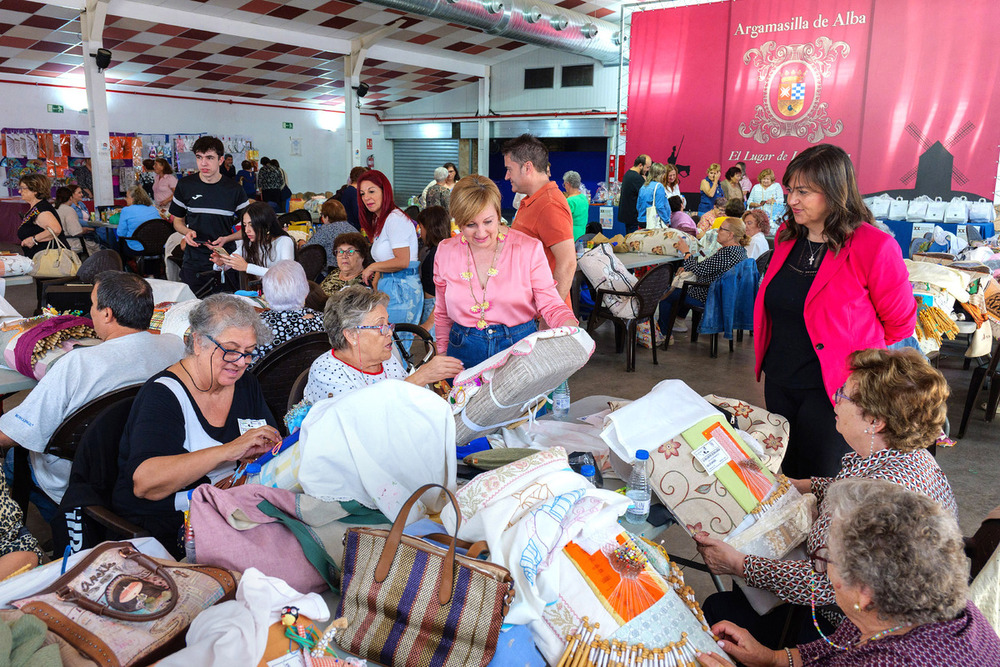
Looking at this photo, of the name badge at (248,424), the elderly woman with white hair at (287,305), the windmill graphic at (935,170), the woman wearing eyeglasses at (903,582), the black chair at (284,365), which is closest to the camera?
the woman wearing eyeglasses at (903,582)

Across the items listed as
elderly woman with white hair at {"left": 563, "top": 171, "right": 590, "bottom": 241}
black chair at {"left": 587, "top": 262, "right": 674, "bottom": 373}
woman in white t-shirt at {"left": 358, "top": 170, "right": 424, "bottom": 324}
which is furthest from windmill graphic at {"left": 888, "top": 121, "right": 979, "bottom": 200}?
woman in white t-shirt at {"left": 358, "top": 170, "right": 424, "bottom": 324}

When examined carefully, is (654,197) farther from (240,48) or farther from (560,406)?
(240,48)

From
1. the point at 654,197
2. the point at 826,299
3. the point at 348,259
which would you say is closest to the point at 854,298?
the point at 826,299

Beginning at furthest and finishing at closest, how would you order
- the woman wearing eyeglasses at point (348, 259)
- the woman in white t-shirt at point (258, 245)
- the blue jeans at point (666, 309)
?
the blue jeans at point (666, 309) → the woman wearing eyeglasses at point (348, 259) → the woman in white t-shirt at point (258, 245)

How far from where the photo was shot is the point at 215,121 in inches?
638

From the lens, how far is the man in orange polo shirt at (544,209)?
335 centimetres

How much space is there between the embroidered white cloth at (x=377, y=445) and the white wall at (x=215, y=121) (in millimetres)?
14956

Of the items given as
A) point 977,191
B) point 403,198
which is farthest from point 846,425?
point 403,198

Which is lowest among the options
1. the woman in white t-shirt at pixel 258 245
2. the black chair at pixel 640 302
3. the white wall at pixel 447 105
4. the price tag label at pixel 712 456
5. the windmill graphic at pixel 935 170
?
the black chair at pixel 640 302

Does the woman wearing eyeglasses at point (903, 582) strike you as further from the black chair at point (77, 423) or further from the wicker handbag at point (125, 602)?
the black chair at point (77, 423)

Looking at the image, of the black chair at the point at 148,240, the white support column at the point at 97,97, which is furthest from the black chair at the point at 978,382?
the white support column at the point at 97,97

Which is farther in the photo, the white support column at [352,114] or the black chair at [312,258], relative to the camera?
the white support column at [352,114]

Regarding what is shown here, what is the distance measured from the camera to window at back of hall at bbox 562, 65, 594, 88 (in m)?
15.9

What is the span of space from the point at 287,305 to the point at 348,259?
4.55 feet
